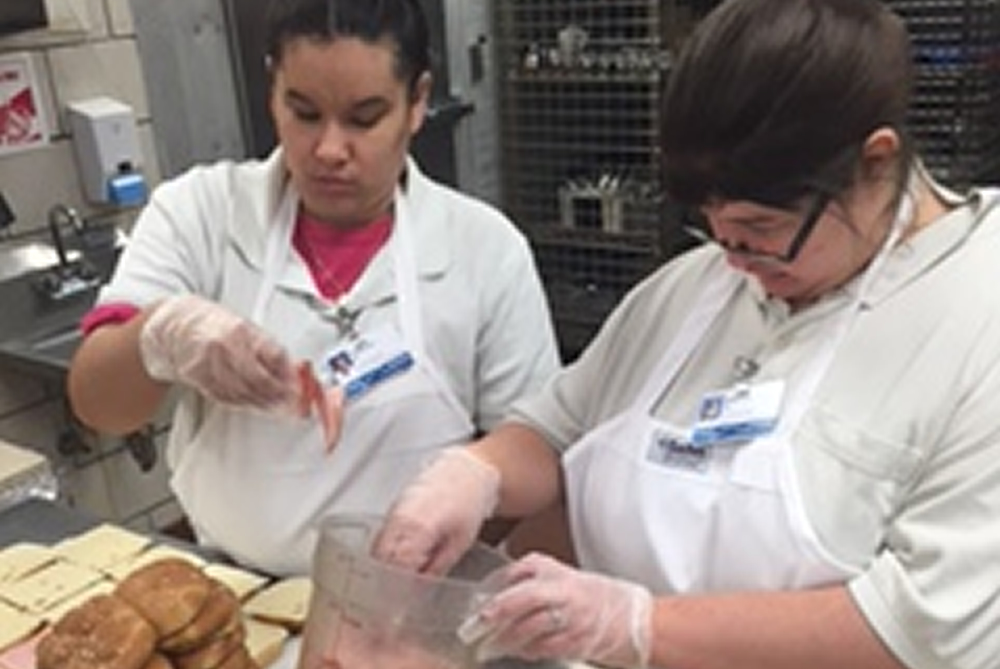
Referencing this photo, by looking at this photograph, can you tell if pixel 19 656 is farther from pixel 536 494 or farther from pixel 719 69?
pixel 719 69

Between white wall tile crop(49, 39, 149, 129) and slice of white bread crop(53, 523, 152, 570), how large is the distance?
1.22 m

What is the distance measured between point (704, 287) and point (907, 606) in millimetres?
402

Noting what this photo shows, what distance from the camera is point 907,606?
33.0 inches

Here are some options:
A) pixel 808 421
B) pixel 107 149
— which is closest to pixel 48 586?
pixel 808 421

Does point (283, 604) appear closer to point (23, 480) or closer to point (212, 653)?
point (212, 653)

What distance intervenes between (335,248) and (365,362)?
16 centimetres

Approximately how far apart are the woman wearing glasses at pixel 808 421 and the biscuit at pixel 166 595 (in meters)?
0.19

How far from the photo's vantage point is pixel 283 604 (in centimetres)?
114

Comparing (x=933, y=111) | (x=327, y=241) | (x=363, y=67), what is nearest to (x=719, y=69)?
(x=363, y=67)

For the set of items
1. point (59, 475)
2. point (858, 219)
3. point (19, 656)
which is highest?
point (858, 219)

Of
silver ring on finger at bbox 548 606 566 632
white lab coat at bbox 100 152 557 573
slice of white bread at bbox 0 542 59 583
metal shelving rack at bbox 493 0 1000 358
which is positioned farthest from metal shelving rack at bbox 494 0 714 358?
silver ring on finger at bbox 548 606 566 632

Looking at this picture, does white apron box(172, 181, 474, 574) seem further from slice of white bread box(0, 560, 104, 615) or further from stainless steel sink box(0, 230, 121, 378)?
stainless steel sink box(0, 230, 121, 378)

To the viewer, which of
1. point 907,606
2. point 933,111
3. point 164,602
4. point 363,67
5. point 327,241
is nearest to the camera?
point 907,606

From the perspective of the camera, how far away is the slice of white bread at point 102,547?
123cm
